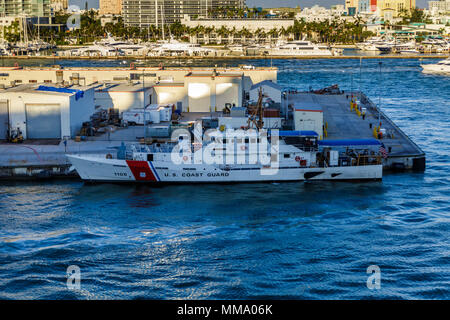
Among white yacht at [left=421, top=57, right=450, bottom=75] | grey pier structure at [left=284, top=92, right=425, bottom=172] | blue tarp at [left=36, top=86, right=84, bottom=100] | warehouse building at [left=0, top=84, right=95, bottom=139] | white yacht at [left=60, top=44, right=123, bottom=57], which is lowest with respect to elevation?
grey pier structure at [left=284, top=92, right=425, bottom=172]

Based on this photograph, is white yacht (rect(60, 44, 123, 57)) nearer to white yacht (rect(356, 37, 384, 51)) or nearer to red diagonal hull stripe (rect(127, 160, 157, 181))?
white yacht (rect(356, 37, 384, 51))

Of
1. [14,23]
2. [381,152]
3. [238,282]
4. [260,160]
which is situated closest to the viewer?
[238,282]

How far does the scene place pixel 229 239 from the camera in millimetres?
19000

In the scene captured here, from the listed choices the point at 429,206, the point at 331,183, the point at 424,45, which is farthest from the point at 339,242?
the point at 424,45

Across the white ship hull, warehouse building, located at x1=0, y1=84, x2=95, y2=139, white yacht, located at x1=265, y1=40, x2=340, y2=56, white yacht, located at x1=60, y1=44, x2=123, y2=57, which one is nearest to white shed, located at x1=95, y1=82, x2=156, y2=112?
warehouse building, located at x1=0, y1=84, x2=95, y2=139

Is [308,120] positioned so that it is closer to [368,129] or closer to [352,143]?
[352,143]

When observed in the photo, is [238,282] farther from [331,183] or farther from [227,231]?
[331,183]

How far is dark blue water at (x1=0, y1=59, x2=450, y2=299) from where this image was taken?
592 inches

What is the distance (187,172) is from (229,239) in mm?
7401

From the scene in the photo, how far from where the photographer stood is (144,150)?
26391 mm

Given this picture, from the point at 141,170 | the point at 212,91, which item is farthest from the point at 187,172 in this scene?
the point at 212,91

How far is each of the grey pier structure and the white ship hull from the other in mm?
2854

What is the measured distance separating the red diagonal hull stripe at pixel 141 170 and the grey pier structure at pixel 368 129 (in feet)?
36.7

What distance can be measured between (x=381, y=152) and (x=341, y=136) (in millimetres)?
5419
